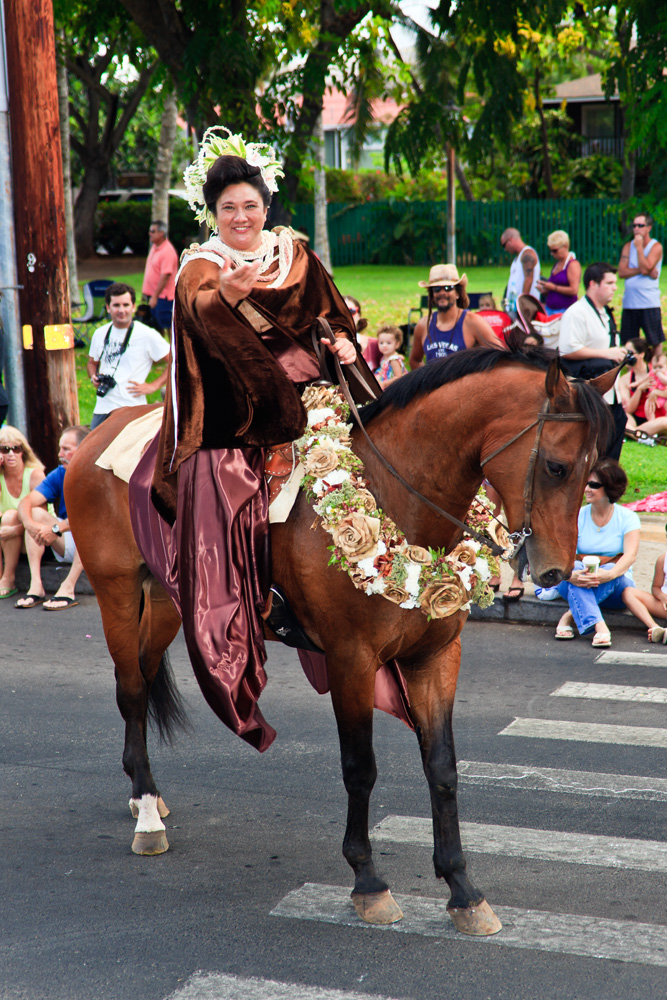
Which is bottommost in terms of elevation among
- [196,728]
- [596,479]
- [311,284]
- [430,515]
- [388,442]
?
[196,728]

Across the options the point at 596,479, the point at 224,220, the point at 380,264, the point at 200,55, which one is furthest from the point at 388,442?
the point at 380,264

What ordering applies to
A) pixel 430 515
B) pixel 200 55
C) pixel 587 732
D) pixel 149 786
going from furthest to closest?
pixel 200 55 → pixel 587 732 → pixel 149 786 → pixel 430 515

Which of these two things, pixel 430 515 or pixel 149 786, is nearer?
pixel 430 515

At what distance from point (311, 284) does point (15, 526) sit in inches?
231

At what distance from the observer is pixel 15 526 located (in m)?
9.41

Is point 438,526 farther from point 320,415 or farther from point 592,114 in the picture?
point 592,114

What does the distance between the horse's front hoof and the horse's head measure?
211cm

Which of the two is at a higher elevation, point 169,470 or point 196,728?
point 169,470

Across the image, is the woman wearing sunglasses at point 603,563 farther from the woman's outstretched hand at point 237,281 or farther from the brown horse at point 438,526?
the woman's outstretched hand at point 237,281

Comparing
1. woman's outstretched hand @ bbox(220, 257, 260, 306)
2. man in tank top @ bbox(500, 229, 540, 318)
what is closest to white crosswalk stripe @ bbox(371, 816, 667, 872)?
woman's outstretched hand @ bbox(220, 257, 260, 306)

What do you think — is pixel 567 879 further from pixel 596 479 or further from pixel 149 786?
pixel 596 479

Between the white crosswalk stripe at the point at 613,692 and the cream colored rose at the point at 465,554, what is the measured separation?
276 cm

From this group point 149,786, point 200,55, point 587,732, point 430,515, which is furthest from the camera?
point 200,55

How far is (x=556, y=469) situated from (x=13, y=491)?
6803 mm
